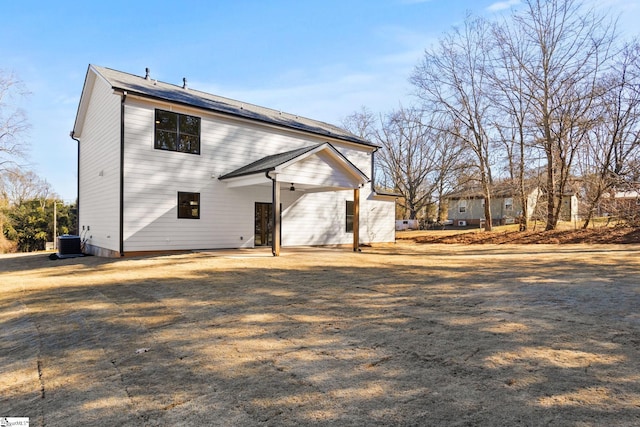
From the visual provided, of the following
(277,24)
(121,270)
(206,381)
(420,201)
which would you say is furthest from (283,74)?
(420,201)

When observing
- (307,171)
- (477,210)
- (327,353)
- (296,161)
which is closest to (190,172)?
(296,161)

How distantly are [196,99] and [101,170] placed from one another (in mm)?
4332

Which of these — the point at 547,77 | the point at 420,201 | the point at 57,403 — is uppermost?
the point at 547,77

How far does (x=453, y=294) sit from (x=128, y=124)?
1070 cm

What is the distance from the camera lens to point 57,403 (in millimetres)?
2584

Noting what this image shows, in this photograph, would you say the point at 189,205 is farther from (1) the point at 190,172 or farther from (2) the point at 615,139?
(2) the point at 615,139

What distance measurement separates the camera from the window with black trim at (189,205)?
40.8ft

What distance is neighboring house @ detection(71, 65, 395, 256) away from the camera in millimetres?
11516

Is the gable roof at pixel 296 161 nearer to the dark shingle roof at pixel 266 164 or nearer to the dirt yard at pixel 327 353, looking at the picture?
the dark shingle roof at pixel 266 164

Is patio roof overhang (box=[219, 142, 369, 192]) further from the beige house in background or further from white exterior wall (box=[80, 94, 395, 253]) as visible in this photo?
the beige house in background

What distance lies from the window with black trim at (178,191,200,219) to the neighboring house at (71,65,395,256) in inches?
1.4

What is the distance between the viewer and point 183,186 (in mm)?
12484

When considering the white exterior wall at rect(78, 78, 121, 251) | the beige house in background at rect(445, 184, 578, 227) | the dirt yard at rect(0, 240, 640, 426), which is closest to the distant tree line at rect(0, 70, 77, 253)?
the white exterior wall at rect(78, 78, 121, 251)

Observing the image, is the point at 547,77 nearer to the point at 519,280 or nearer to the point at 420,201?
the point at 519,280
